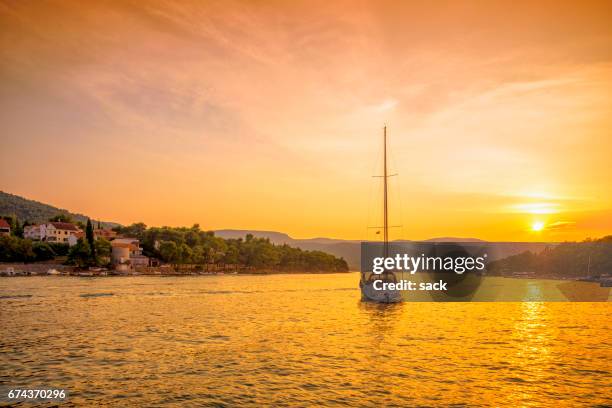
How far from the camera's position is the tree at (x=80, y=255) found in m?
196

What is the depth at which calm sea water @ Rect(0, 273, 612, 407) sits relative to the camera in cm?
2717

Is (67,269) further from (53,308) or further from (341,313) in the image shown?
(341,313)

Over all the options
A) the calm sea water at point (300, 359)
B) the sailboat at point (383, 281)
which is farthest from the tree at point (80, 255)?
the sailboat at point (383, 281)

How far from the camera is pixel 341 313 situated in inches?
2852

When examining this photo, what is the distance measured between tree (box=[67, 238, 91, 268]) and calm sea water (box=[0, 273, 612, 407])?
141300 millimetres

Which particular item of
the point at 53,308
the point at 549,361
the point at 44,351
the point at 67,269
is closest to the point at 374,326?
the point at 549,361

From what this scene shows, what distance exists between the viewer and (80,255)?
197125 mm

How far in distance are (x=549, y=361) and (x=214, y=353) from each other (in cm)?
2874

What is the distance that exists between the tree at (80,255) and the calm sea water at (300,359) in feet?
464

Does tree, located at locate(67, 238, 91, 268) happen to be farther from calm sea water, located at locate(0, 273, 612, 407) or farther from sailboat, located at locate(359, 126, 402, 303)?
sailboat, located at locate(359, 126, 402, 303)

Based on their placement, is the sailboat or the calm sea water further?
the sailboat

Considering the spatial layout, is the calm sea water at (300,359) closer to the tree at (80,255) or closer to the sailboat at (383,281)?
the sailboat at (383,281)

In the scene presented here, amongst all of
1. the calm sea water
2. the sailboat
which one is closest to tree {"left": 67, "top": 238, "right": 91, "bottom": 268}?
the calm sea water

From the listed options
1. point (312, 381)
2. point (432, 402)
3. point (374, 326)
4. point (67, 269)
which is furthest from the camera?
point (67, 269)
